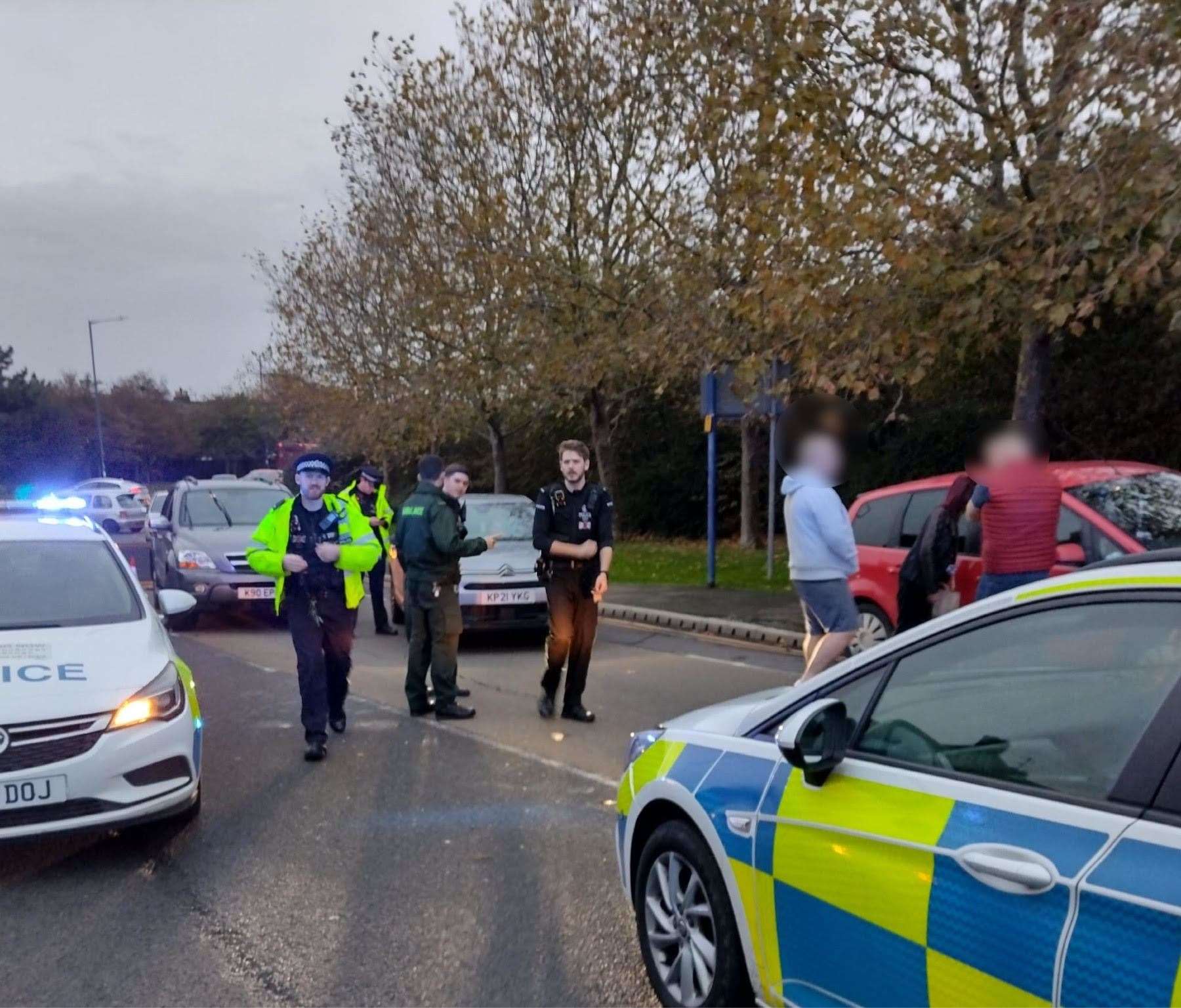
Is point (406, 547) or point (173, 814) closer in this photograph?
point (173, 814)

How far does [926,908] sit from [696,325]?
36.1 feet

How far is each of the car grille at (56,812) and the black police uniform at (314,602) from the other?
2.10 m

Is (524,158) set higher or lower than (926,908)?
higher

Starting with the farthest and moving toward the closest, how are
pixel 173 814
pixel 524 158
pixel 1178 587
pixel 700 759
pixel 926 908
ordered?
pixel 524 158 → pixel 173 814 → pixel 700 759 → pixel 926 908 → pixel 1178 587

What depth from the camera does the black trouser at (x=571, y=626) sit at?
7.37 metres

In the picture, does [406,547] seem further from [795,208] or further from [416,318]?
[416,318]

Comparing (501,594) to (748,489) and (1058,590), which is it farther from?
(748,489)

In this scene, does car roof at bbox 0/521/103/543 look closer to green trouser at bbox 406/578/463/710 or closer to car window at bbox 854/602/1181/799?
green trouser at bbox 406/578/463/710

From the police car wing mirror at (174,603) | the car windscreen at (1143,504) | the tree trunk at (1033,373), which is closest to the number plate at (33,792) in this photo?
the police car wing mirror at (174,603)

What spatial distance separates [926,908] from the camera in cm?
241

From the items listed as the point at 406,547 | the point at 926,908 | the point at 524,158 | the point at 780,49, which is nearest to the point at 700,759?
the point at 926,908

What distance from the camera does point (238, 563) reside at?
1218 centimetres

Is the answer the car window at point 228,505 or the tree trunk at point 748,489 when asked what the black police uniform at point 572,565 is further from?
the tree trunk at point 748,489

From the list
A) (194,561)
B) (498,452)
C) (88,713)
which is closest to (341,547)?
(88,713)
